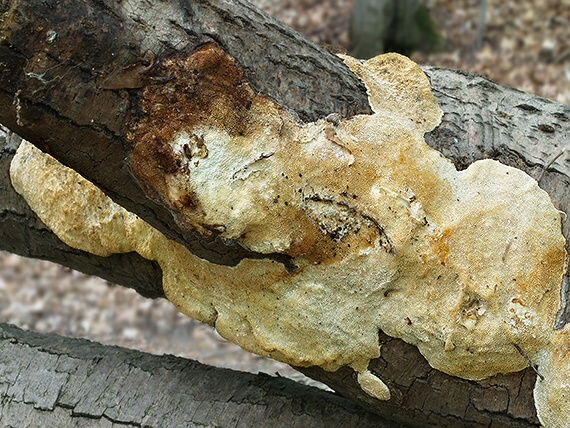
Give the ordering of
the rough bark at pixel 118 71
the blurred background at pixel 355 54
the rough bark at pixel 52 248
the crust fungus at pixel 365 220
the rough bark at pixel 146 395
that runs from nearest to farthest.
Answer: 1. the rough bark at pixel 118 71
2. the crust fungus at pixel 365 220
3. the rough bark at pixel 146 395
4. the rough bark at pixel 52 248
5. the blurred background at pixel 355 54

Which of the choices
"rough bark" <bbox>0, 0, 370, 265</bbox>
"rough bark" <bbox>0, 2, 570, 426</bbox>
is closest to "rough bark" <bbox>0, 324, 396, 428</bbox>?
"rough bark" <bbox>0, 2, 570, 426</bbox>

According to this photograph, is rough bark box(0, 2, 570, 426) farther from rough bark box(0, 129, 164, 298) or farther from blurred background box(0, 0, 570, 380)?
blurred background box(0, 0, 570, 380)

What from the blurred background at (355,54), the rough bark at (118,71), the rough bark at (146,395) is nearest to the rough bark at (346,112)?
the rough bark at (118,71)

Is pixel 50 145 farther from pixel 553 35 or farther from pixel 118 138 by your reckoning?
pixel 553 35

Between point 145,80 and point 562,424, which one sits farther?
point 562,424

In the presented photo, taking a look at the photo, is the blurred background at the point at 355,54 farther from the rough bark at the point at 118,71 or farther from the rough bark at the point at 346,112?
the rough bark at the point at 118,71

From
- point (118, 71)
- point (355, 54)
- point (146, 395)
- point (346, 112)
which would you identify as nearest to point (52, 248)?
point (146, 395)

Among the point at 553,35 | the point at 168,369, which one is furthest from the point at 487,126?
the point at 553,35
